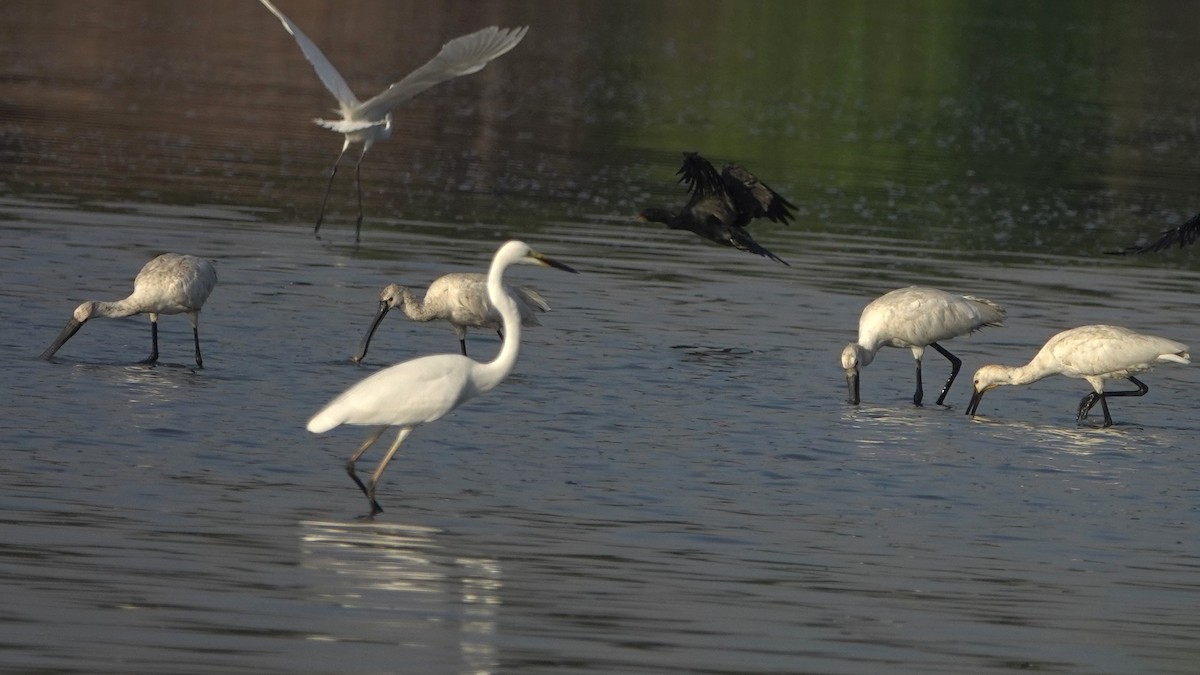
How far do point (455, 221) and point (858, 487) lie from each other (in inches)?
481

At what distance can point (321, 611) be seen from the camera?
317 inches

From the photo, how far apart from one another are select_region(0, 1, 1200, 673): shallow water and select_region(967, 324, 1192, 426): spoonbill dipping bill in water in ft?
0.94

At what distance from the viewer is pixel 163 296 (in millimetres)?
14438

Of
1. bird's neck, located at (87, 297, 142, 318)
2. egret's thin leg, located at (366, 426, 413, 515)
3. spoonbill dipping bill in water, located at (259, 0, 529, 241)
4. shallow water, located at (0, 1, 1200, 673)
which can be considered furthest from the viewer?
spoonbill dipping bill in water, located at (259, 0, 529, 241)

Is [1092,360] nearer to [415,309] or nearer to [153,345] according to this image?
[415,309]

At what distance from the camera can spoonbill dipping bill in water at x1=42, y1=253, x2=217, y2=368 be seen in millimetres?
14430

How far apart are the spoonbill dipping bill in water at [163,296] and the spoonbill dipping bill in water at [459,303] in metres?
1.39

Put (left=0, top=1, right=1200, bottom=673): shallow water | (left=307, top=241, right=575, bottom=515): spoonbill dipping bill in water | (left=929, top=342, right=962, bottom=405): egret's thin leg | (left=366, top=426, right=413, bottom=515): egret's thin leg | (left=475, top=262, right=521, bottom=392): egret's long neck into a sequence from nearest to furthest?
(left=0, top=1, right=1200, bottom=673): shallow water → (left=366, top=426, right=413, bottom=515): egret's thin leg → (left=307, top=241, right=575, bottom=515): spoonbill dipping bill in water → (left=475, top=262, right=521, bottom=392): egret's long neck → (left=929, top=342, right=962, bottom=405): egret's thin leg

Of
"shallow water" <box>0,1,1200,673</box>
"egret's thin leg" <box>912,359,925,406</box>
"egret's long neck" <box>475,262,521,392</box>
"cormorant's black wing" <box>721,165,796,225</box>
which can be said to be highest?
"cormorant's black wing" <box>721,165,796,225</box>

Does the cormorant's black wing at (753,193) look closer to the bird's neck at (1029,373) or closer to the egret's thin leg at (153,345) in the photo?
the bird's neck at (1029,373)

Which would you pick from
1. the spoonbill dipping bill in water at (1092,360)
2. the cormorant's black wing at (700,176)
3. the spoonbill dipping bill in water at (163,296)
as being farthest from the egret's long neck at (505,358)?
the cormorant's black wing at (700,176)

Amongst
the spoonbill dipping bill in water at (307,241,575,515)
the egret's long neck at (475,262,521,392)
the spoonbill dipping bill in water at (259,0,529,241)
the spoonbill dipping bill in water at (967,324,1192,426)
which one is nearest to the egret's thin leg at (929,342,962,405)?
the spoonbill dipping bill in water at (967,324,1192,426)

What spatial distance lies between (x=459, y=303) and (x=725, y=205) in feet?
10.9

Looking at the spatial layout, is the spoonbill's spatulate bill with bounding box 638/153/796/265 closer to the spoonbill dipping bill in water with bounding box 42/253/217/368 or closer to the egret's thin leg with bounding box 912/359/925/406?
the egret's thin leg with bounding box 912/359/925/406
